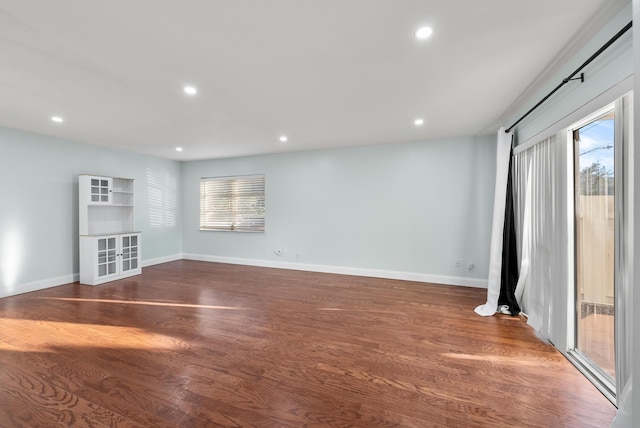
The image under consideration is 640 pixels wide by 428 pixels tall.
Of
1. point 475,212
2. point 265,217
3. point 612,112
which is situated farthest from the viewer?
point 265,217

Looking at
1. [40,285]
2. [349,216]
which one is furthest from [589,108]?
[40,285]

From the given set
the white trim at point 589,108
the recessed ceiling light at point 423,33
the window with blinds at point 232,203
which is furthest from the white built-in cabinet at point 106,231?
the white trim at point 589,108

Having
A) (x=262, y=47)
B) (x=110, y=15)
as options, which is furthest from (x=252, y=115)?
(x=110, y=15)

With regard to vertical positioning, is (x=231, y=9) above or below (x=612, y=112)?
above

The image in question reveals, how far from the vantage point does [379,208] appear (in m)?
4.90

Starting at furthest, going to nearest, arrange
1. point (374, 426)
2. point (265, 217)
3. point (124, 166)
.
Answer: point (265, 217) → point (124, 166) → point (374, 426)

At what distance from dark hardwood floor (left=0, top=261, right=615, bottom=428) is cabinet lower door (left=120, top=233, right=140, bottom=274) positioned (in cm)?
138

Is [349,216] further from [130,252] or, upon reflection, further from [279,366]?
[130,252]

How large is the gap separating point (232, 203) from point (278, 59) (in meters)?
4.59

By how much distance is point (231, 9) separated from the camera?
1569mm

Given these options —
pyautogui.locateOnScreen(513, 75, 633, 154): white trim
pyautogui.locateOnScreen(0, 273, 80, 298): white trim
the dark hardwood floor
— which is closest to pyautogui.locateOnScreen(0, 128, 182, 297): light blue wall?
pyautogui.locateOnScreen(0, 273, 80, 298): white trim

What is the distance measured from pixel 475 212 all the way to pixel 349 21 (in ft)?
12.5

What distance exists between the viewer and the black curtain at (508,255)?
3320 mm

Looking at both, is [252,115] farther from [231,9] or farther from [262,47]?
[231,9]
